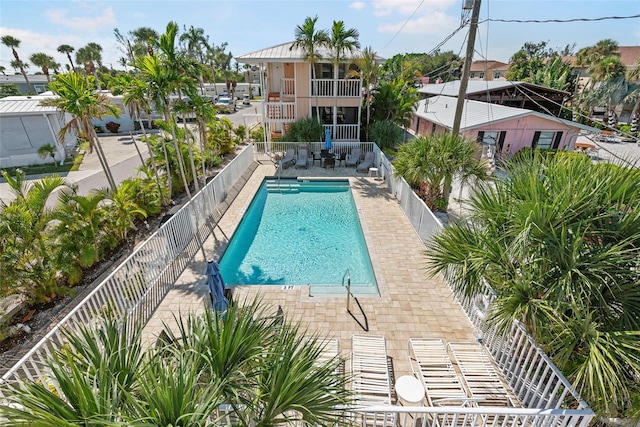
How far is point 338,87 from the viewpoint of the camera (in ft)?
63.5

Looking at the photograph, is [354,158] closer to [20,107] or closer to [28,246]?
[28,246]

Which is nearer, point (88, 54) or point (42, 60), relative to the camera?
point (42, 60)

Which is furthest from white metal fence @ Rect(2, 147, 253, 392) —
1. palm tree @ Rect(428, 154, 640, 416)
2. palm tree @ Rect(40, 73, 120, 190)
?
palm tree @ Rect(428, 154, 640, 416)

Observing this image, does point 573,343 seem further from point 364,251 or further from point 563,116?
point 563,116

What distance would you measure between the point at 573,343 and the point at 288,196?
1282 cm

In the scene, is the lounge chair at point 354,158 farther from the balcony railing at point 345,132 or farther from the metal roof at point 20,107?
the metal roof at point 20,107

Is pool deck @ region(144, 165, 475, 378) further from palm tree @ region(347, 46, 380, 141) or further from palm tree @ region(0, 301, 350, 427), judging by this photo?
palm tree @ region(347, 46, 380, 141)

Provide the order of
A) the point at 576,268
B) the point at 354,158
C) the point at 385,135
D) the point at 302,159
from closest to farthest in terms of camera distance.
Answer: the point at 576,268 < the point at 302,159 < the point at 354,158 < the point at 385,135

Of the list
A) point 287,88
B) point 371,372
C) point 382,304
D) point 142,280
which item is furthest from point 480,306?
point 287,88

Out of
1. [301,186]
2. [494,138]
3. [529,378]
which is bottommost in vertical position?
[301,186]

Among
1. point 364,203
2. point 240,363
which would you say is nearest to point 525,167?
point 240,363

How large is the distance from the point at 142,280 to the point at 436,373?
21.3ft

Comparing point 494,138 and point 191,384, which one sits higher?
point 191,384

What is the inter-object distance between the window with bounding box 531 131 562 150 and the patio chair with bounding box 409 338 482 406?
20.9m
